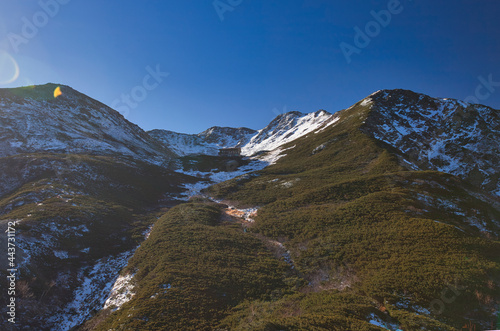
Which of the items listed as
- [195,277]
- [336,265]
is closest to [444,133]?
[336,265]

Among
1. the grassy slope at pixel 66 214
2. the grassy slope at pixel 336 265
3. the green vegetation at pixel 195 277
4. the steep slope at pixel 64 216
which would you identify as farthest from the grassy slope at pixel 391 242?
the grassy slope at pixel 66 214

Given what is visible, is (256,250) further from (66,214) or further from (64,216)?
(66,214)

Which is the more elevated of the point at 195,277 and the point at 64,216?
the point at 64,216

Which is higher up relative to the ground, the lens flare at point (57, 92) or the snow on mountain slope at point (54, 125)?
the lens flare at point (57, 92)

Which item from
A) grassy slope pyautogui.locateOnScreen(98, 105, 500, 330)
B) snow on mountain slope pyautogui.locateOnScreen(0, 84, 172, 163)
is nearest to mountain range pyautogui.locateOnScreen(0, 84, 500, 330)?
grassy slope pyautogui.locateOnScreen(98, 105, 500, 330)

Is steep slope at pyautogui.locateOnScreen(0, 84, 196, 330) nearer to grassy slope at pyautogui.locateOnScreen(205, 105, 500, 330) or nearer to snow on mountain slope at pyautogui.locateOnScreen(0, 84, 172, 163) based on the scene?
snow on mountain slope at pyautogui.locateOnScreen(0, 84, 172, 163)

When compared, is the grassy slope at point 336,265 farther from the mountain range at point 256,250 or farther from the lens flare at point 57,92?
the lens flare at point 57,92
